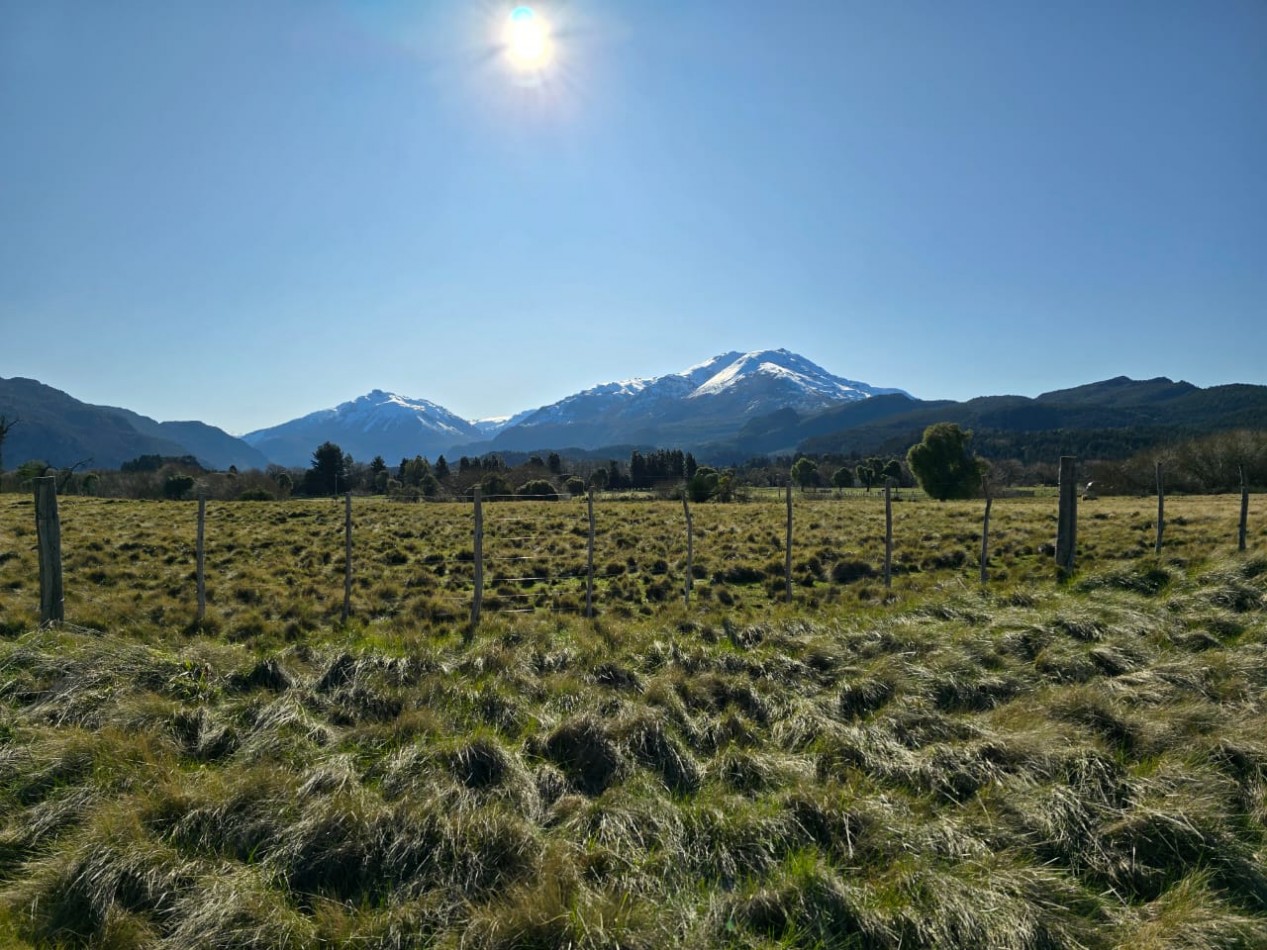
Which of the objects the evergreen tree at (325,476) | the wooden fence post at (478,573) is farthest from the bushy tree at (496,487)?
the wooden fence post at (478,573)

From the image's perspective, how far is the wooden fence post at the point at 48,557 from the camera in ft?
31.0

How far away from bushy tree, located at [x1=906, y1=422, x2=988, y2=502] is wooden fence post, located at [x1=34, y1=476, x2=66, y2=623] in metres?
64.5

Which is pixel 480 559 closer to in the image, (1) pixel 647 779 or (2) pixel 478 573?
(2) pixel 478 573

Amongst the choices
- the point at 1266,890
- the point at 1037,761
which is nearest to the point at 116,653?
the point at 1037,761

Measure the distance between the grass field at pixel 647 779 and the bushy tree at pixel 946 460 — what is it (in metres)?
56.6

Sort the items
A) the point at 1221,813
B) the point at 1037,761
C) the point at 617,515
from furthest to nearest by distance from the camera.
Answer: the point at 617,515
the point at 1037,761
the point at 1221,813

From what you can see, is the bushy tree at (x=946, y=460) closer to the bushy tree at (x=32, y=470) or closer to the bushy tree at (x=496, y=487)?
the bushy tree at (x=496, y=487)

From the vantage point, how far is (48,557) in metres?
9.45

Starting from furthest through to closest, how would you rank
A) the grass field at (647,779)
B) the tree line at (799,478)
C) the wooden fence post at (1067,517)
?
the tree line at (799,478), the wooden fence post at (1067,517), the grass field at (647,779)

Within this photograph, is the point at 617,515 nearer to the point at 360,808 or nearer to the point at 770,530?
the point at 770,530

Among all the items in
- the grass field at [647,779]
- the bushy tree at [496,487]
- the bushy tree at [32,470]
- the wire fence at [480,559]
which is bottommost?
the bushy tree at [496,487]

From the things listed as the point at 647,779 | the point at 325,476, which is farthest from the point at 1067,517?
the point at 325,476

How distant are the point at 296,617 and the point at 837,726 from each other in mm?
9673

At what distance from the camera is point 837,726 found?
627 cm
